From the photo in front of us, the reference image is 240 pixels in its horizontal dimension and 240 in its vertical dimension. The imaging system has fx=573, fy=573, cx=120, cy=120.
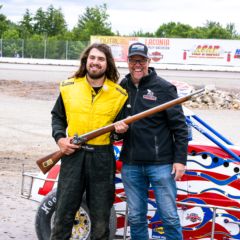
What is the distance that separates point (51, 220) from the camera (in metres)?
5.32

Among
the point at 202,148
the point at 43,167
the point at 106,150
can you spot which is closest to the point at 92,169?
the point at 106,150

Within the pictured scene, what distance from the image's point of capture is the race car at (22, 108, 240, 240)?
5.13 meters

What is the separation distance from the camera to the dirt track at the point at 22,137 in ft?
21.9

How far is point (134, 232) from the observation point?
472cm

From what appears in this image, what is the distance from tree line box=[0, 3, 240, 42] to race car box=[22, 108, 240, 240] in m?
63.4

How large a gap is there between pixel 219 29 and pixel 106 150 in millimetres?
79420

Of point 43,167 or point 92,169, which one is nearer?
point 92,169

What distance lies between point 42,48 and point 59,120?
44.2 metres

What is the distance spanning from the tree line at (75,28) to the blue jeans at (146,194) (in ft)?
210

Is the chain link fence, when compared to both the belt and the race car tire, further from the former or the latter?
the belt

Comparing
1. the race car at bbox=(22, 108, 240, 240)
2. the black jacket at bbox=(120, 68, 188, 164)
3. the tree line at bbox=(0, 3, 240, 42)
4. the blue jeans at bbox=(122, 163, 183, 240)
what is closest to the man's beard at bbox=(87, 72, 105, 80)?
the black jacket at bbox=(120, 68, 188, 164)

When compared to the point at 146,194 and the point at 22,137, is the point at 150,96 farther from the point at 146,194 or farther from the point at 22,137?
the point at 22,137

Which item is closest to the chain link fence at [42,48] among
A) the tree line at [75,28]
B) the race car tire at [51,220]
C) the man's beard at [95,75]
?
the tree line at [75,28]

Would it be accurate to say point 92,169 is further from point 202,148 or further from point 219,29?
point 219,29
